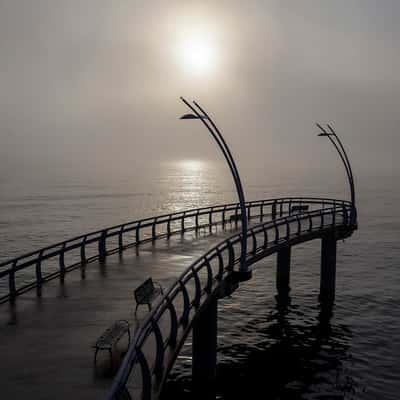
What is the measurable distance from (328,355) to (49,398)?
60.4 ft

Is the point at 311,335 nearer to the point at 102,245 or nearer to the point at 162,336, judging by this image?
the point at 102,245

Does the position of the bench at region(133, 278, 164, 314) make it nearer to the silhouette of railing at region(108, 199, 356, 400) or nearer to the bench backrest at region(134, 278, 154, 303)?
the bench backrest at region(134, 278, 154, 303)

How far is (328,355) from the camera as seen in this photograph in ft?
80.8

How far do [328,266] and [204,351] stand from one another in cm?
1743

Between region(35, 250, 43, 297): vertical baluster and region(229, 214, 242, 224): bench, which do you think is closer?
region(35, 250, 43, 297): vertical baluster

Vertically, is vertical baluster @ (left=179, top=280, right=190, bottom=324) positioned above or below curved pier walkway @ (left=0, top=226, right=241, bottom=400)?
above

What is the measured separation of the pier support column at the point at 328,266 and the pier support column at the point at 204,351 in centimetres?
1617

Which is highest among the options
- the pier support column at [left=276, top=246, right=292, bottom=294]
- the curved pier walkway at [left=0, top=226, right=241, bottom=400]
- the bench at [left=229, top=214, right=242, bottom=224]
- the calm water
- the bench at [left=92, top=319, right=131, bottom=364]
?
the bench at [left=229, top=214, right=242, bottom=224]

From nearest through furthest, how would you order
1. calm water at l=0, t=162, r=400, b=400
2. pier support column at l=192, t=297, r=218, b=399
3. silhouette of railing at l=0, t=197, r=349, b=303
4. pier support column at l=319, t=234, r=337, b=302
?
silhouette of railing at l=0, t=197, r=349, b=303
pier support column at l=192, t=297, r=218, b=399
calm water at l=0, t=162, r=400, b=400
pier support column at l=319, t=234, r=337, b=302

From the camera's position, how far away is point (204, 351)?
18.0m

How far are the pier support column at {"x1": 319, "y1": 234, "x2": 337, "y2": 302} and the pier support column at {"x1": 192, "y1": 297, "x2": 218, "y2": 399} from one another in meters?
16.2

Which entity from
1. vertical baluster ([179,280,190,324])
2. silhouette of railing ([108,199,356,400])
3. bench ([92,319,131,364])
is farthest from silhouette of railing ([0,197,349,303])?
vertical baluster ([179,280,190,324])

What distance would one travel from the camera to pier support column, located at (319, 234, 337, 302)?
32719mm

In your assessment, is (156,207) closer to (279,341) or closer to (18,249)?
(18,249)
